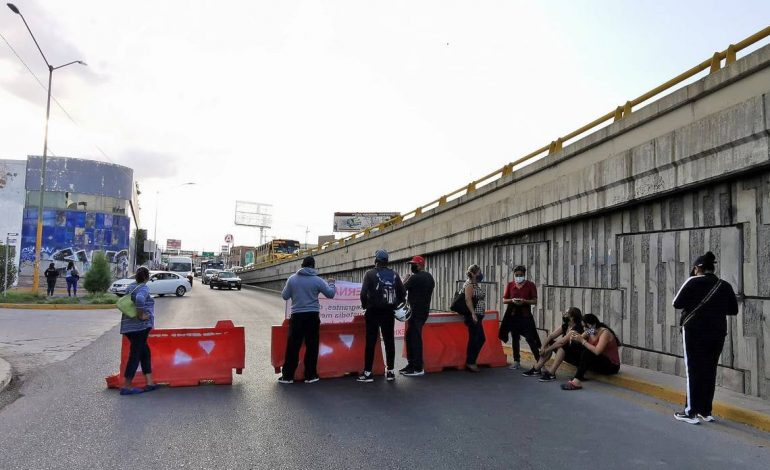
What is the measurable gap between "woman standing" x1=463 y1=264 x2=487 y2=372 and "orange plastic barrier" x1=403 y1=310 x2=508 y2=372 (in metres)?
0.22

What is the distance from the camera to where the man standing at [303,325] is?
7129mm

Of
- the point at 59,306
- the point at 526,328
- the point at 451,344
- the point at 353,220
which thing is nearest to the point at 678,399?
the point at 526,328

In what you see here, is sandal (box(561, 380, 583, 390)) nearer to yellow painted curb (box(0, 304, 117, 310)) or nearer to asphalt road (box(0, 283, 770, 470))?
asphalt road (box(0, 283, 770, 470))

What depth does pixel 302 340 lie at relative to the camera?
7.25 meters

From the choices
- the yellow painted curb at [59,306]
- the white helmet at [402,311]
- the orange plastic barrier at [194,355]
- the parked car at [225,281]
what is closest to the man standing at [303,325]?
the orange plastic barrier at [194,355]

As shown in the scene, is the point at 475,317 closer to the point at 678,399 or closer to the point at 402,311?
the point at 402,311

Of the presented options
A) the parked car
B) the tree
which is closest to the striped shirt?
the tree

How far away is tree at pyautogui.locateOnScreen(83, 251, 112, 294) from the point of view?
78.4 feet

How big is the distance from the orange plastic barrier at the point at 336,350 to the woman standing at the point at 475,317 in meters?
1.48

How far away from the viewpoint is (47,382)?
7.18 metres

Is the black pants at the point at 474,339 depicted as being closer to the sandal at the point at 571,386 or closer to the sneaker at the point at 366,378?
the sandal at the point at 571,386

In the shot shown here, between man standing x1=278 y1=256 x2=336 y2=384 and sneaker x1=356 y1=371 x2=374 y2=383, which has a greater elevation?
man standing x1=278 y1=256 x2=336 y2=384

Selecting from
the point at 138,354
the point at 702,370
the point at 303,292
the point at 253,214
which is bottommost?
the point at 138,354

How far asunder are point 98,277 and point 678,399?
24.2m
